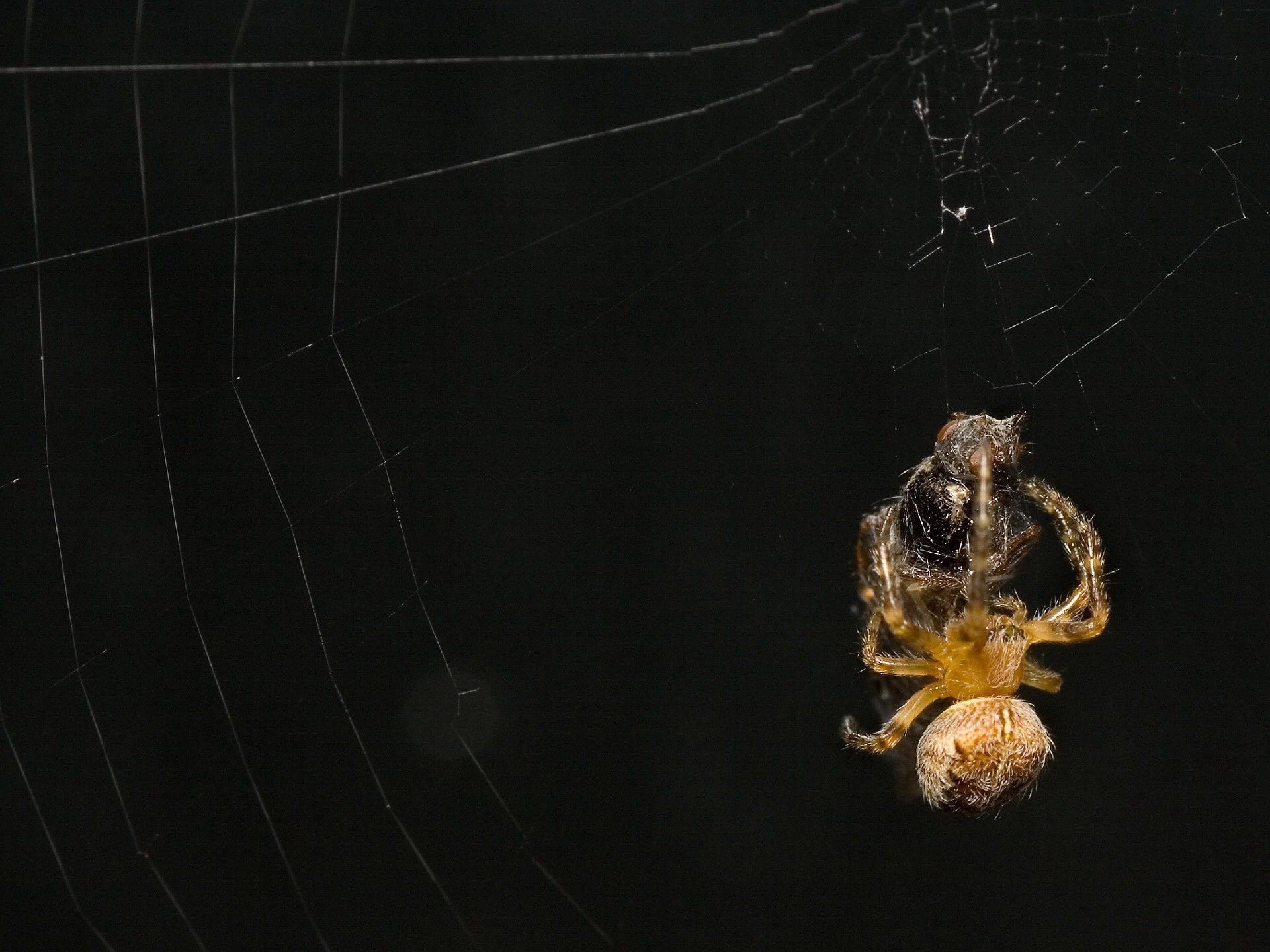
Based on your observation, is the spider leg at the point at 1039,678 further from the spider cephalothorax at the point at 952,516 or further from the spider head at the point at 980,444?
the spider head at the point at 980,444

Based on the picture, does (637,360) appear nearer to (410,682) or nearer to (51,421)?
(410,682)

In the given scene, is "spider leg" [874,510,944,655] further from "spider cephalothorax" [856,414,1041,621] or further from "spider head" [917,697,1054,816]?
"spider head" [917,697,1054,816]

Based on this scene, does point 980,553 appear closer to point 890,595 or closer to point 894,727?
point 890,595

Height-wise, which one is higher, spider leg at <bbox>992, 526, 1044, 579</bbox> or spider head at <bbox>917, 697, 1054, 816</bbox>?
spider leg at <bbox>992, 526, 1044, 579</bbox>

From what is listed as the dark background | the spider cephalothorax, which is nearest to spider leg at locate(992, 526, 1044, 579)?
the spider cephalothorax

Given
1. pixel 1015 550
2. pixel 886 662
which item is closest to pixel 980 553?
pixel 1015 550

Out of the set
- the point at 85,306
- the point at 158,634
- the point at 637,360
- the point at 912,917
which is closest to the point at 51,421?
the point at 85,306

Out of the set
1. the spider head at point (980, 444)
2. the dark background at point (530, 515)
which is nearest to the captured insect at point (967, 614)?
the spider head at point (980, 444)
